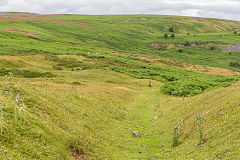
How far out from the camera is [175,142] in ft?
55.0

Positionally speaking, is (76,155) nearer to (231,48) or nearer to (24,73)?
(24,73)

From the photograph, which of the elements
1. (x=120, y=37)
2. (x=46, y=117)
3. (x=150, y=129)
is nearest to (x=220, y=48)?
(x=120, y=37)

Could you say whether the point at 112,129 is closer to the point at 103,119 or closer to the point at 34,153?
the point at 103,119

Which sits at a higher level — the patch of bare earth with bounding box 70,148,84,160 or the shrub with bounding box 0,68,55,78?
the patch of bare earth with bounding box 70,148,84,160

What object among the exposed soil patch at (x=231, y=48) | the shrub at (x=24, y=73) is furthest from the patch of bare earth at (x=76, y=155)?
the exposed soil patch at (x=231, y=48)

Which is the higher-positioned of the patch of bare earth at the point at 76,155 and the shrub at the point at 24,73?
the patch of bare earth at the point at 76,155

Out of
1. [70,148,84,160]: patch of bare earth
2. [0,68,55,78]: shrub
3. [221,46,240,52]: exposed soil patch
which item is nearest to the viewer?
[70,148,84,160]: patch of bare earth

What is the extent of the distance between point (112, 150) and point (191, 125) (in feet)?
22.3

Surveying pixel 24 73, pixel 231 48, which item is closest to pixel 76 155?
pixel 24 73

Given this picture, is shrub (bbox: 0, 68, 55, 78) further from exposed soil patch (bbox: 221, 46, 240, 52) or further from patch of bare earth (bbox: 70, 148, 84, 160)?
exposed soil patch (bbox: 221, 46, 240, 52)

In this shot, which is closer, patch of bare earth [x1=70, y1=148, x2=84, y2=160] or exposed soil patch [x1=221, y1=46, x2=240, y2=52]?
patch of bare earth [x1=70, y1=148, x2=84, y2=160]

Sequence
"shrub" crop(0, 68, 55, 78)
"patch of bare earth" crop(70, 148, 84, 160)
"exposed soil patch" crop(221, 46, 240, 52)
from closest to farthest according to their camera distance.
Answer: "patch of bare earth" crop(70, 148, 84, 160)
"shrub" crop(0, 68, 55, 78)
"exposed soil patch" crop(221, 46, 240, 52)

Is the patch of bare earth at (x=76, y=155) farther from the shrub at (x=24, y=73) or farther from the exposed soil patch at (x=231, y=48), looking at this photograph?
the exposed soil patch at (x=231, y=48)

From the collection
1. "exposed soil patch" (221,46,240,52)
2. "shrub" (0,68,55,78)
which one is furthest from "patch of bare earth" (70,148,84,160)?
"exposed soil patch" (221,46,240,52)
